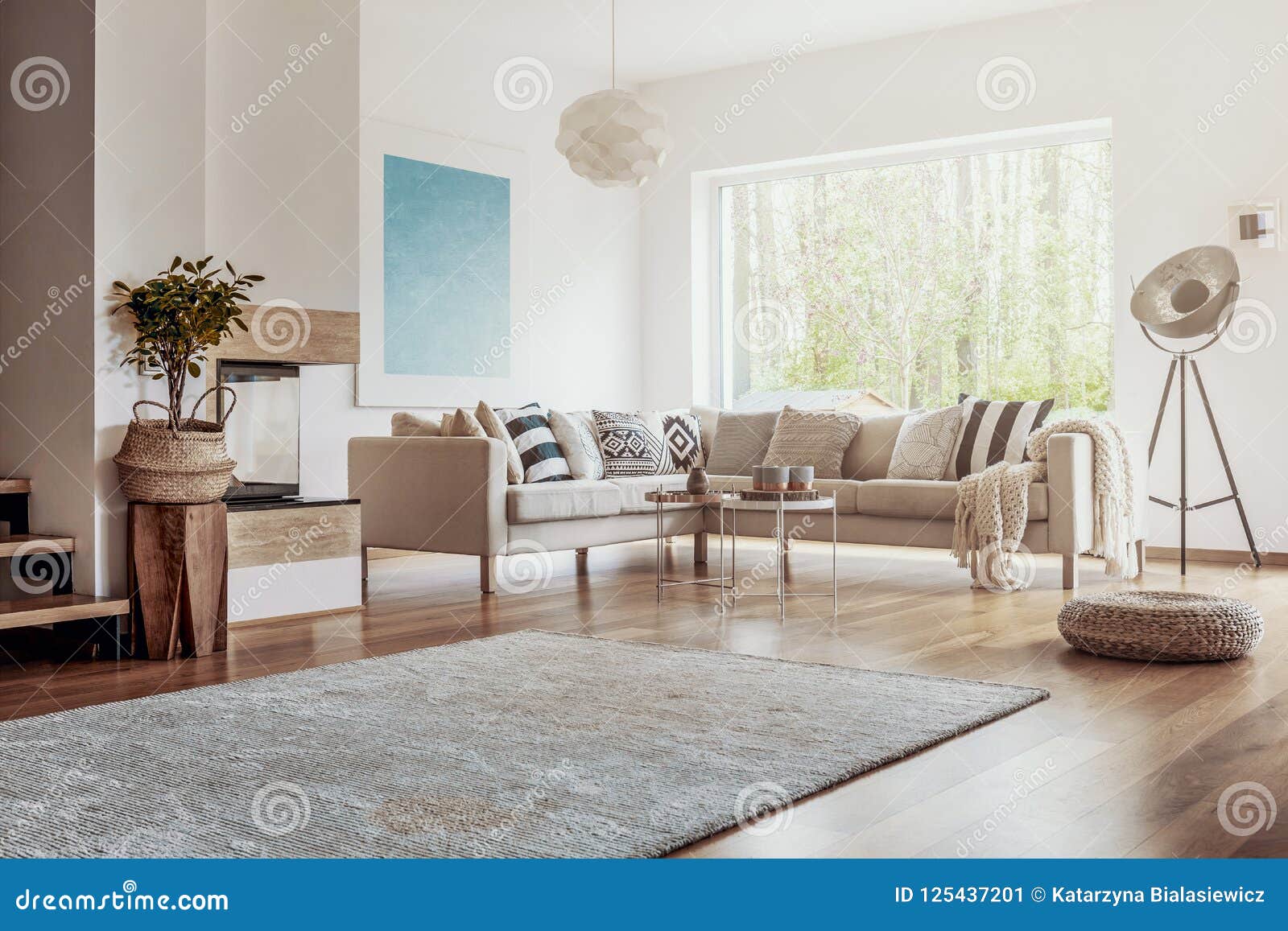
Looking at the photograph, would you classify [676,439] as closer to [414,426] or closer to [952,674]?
[414,426]

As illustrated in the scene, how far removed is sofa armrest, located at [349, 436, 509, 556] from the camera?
5.05 meters

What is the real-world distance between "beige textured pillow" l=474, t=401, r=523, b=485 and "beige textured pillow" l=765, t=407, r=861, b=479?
1466 mm

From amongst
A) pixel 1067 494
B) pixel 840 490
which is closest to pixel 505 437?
pixel 840 490

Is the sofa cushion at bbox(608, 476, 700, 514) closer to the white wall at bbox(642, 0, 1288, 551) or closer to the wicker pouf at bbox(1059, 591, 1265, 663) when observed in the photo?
the wicker pouf at bbox(1059, 591, 1265, 663)

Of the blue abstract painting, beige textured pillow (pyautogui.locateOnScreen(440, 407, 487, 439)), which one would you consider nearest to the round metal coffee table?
beige textured pillow (pyautogui.locateOnScreen(440, 407, 487, 439))

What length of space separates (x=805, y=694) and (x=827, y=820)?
0.98 meters

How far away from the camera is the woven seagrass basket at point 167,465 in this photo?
3730mm

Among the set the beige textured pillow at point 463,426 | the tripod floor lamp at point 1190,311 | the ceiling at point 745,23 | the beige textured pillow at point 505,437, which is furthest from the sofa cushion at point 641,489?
the ceiling at point 745,23

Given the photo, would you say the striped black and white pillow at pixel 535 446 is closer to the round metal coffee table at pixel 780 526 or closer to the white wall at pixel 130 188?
the round metal coffee table at pixel 780 526

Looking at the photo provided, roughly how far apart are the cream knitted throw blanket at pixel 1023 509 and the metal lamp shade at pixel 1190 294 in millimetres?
887

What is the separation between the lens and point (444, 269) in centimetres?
708

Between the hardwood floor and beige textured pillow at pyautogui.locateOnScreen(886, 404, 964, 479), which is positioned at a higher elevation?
beige textured pillow at pyautogui.locateOnScreen(886, 404, 964, 479)
